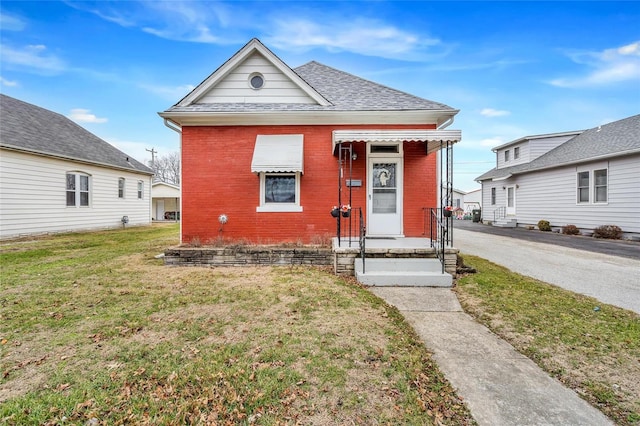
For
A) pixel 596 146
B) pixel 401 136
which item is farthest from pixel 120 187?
pixel 596 146

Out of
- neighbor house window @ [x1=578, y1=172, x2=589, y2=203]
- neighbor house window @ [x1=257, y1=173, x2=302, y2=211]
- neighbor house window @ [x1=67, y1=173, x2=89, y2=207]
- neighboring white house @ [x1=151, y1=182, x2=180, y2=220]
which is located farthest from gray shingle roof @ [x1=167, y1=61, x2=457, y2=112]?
neighboring white house @ [x1=151, y1=182, x2=180, y2=220]

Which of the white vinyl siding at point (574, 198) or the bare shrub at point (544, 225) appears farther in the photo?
the bare shrub at point (544, 225)

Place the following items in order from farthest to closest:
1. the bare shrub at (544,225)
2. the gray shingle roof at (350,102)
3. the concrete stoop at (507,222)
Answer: the concrete stoop at (507,222), the bare shrub at (544,225), the gray shingle roof at (350,102)

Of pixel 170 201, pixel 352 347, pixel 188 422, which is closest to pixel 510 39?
pixel 352 347

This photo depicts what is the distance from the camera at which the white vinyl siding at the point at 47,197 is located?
1204cm

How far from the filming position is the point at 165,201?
31141 millimetres

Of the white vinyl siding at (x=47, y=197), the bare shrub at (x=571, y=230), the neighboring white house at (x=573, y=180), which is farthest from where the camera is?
the bare shrub at (x=571, y=230)

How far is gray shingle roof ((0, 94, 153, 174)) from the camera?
12750mm

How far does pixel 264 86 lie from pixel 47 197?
1240 centimetres

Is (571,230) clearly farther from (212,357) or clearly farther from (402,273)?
(212,357)

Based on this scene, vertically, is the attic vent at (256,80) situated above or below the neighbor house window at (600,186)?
above

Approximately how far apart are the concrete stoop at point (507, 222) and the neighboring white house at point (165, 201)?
28.7m

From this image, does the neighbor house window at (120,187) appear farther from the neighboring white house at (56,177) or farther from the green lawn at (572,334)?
the green lawn at (572,334)

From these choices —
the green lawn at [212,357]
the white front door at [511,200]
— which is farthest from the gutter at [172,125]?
the white front door at [511,200]
